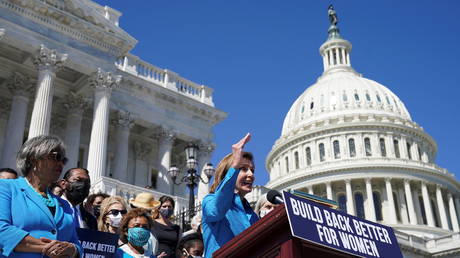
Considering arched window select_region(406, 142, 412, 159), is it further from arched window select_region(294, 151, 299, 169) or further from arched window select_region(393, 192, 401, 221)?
arched window select_region(294, 151, 299, 169)

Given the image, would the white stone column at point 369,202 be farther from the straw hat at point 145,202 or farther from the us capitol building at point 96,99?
the straw hat at point 145,202

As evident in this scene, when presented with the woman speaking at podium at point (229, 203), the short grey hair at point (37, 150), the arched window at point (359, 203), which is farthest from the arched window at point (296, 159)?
the short grey hair at point (37, 150)

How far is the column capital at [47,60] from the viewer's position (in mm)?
22734

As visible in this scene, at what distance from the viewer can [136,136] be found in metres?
30.2

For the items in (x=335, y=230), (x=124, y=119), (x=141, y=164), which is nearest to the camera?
(x=335, y=230)

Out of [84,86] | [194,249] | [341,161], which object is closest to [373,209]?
[341,161]

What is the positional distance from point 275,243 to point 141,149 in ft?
90.6

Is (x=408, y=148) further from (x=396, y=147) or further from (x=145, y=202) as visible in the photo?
(x=145, y=202)

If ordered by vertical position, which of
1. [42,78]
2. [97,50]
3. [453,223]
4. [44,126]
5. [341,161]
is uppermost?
[341,161]

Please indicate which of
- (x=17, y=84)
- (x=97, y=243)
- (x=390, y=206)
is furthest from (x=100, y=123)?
(x=390, y=206)

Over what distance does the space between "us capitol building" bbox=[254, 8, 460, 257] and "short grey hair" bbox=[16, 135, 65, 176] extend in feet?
218

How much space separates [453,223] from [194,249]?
248 ft

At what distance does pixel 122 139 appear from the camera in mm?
27375

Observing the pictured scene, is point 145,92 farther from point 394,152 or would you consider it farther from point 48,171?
point 394,152
